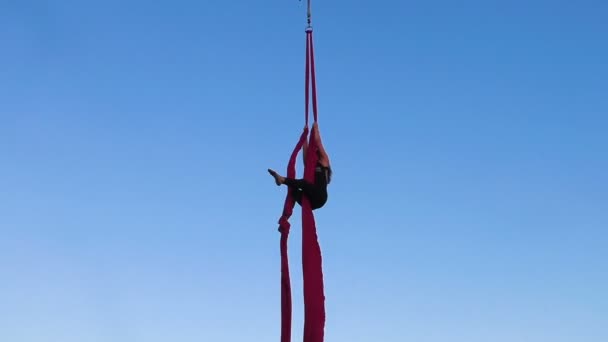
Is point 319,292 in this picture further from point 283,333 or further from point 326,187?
point 326,187

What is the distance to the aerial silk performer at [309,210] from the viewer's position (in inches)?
369

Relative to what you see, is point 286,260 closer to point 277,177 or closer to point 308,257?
point 308,257

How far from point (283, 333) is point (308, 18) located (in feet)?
9.58

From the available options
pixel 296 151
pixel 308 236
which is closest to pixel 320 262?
pixel 308 236

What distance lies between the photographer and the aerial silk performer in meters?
9.38

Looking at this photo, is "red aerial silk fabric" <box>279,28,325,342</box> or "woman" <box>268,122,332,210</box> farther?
"woman" <box>268,122,332,210</box>

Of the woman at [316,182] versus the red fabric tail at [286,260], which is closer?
the red fabric tail at [286,260]

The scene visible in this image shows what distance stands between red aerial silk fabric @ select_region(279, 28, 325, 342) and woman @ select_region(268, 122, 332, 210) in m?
0.05

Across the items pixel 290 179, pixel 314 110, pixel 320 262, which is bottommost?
pixel 320 262

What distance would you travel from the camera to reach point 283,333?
9.35m

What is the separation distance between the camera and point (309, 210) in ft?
32.3

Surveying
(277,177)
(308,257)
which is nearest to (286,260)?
(308,257)

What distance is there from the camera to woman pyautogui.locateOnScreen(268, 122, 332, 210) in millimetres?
9859

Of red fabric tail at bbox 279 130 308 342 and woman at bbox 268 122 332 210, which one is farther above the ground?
woman at bbox 268 122 332 210
